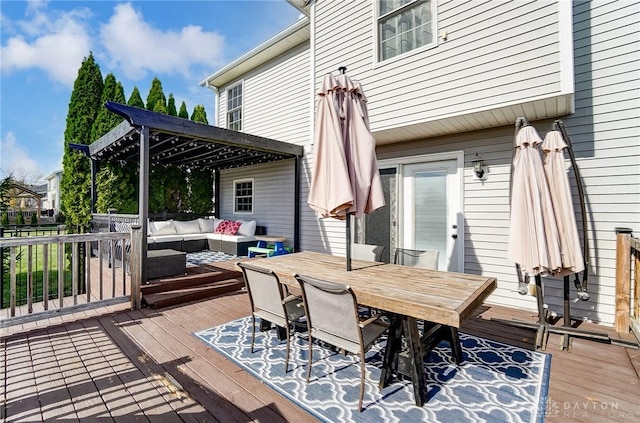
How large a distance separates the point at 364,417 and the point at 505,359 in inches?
65.7

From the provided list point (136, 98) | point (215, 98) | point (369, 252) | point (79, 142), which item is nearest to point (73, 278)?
point (369, 252)

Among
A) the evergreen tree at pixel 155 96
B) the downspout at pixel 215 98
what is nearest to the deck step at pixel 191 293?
the downspout at pixel 215 98

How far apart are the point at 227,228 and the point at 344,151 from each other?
6064 millimetres

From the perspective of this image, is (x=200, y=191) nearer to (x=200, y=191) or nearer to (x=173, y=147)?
(x=200, y=191)

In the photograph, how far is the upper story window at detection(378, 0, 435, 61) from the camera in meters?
4.25

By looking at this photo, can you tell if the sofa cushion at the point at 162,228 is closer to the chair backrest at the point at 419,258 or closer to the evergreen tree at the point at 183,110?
the evergreen tree at the point at 183,110

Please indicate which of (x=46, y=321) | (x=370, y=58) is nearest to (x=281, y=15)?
(x=370, y=58)

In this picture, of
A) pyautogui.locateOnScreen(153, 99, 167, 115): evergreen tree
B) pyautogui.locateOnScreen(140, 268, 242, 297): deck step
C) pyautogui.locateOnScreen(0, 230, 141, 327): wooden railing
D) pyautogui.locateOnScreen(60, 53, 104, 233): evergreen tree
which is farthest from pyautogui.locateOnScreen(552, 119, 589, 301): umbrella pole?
pyautogui.locateOnScreen(153, 99, 167, 115): evergreen tree

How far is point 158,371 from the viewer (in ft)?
8.05

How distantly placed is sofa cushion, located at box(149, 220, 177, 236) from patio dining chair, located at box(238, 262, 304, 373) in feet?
19.3

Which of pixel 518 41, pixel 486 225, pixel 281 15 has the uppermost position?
pixel 281 15

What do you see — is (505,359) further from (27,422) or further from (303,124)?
(303,124)

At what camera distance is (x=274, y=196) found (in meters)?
7.78

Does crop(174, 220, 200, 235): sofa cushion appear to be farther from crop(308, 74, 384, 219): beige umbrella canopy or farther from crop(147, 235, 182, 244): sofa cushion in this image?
crop(308, 74, 384, 219): beige umbrella canopy
